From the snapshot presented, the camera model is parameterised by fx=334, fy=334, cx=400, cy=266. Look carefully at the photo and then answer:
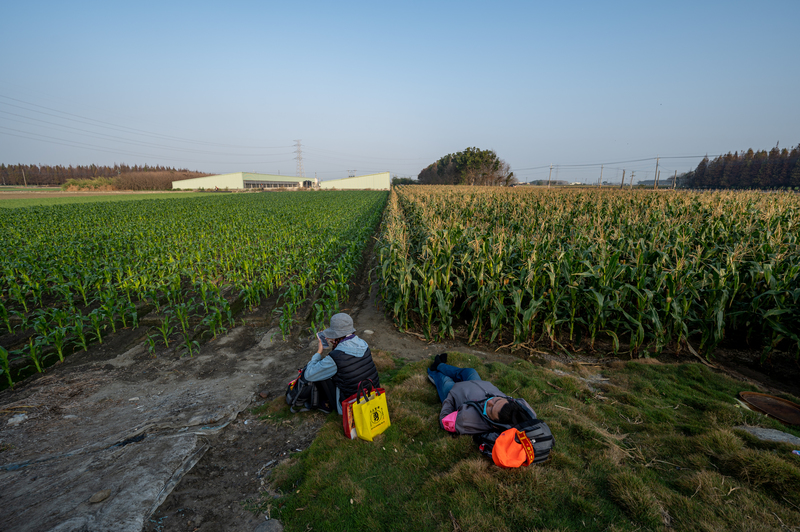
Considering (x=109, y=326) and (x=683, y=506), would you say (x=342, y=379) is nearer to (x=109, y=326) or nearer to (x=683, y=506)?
(x=683, y=506)

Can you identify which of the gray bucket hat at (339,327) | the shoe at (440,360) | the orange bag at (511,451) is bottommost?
the shoe at (440,360)

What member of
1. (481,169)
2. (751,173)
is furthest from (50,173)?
(751,173)

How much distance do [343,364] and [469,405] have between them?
1.34m

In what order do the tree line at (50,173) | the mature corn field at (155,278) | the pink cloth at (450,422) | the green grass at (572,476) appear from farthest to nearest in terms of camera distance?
the tree line at (50,173)
the mature corn field at (155,278)
the pink cloth at (450,422)
the green grass at (572,476)

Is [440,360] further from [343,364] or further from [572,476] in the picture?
[572,476]

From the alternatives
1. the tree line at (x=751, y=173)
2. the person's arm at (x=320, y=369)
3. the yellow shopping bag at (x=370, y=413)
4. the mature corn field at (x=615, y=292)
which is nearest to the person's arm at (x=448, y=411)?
the yellow shopping bag at (x=370, y=413)

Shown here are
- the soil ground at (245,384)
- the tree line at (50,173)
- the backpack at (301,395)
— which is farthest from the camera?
the tree line at (50,173)

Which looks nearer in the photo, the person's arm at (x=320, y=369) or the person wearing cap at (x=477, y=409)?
the person wearing cap at (x=477, y=409)

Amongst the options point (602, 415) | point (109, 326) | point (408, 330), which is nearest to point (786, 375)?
point (602, 415)

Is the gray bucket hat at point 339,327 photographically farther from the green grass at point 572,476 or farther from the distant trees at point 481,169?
the distant trees at point 481,169

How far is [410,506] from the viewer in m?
2.46

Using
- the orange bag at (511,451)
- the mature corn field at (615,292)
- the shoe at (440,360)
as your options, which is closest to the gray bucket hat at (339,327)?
the shoe at (440,360)

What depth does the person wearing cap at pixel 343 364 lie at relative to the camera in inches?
140

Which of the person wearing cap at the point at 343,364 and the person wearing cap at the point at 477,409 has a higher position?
the person wearing cap at the point at 343,364
